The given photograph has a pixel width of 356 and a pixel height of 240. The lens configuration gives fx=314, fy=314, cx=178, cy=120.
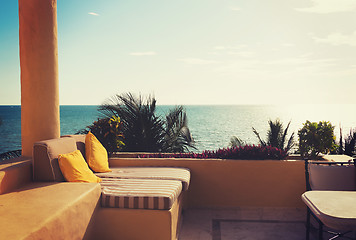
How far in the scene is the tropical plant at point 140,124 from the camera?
604cm

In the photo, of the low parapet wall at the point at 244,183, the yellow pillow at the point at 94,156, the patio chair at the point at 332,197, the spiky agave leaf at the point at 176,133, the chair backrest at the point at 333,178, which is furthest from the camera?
the spiky agave leaf at the point at 176,133

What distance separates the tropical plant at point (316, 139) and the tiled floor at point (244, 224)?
89 centimetres

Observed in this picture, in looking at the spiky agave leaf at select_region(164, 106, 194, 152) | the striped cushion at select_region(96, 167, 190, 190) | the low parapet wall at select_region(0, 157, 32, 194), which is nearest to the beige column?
the low parapet wall at select_region(0, 157, 32, 194)

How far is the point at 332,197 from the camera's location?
2523 millimetres

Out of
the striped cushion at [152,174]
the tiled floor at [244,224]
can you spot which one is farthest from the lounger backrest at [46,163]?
the tiled floor at [244,224]

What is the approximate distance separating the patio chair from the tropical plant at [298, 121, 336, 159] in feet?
4.07

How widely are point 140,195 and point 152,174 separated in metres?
0.81

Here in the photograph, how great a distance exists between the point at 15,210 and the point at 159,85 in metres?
42.4

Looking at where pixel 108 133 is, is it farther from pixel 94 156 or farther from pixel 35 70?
pixel 35 70

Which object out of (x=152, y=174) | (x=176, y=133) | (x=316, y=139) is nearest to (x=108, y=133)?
(x=152, y=174)

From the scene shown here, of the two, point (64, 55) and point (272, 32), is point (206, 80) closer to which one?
point (272, 32)

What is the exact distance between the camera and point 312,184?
10.5ft

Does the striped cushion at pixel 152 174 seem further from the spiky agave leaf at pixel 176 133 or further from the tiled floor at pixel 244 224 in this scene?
the spiky agave leaf at pixel 176 133

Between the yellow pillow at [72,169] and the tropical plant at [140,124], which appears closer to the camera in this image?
the yellow pillow at [72,169]
